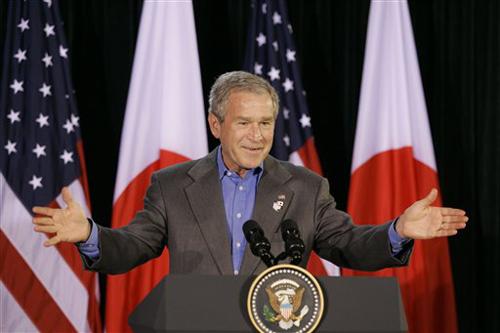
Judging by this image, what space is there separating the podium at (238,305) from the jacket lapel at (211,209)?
0.71m

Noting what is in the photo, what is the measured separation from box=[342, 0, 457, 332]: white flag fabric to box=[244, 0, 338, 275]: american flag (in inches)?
13.6

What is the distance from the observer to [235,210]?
9.45 ft

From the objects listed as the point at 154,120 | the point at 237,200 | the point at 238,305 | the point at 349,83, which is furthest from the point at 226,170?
the point at 349,83

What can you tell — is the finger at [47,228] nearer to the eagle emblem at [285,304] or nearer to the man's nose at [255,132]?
the eagle emblem at [285,304]

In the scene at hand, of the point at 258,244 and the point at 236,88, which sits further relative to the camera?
the point at 236,88

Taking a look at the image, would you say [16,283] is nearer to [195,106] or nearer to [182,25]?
[195,106]

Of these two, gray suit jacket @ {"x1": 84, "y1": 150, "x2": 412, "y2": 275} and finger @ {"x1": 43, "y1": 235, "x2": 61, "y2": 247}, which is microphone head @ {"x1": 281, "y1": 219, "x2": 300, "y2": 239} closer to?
gray suit jacket @ {"x1": 84, "y1": 150, "x2": 412, "y2": 275}

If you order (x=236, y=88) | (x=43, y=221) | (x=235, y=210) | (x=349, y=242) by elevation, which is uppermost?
(x=236, y=88)

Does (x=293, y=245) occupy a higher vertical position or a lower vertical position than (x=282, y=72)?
lower

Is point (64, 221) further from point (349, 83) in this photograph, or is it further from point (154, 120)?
point (349, 83)

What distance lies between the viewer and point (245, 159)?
2.85 metres

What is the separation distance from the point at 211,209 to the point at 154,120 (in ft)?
7.48

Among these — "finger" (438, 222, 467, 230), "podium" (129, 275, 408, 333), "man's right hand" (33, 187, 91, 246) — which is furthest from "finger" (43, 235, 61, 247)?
"finger" (438, 222, 467, 230)

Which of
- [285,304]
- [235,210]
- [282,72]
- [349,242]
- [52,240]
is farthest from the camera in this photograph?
[282,72]
